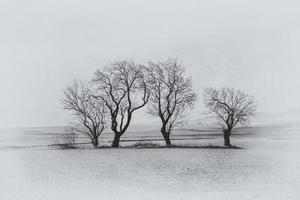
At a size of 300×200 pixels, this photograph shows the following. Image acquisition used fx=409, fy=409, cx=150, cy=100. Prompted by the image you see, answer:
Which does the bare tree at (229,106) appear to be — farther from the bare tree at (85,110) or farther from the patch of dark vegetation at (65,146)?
the patch of dark vegetation at (65,146)

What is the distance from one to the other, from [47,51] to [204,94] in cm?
970

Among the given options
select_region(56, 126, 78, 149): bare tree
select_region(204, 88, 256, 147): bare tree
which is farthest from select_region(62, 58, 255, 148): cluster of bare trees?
select_region(56, 126, 78, 149): bare tree

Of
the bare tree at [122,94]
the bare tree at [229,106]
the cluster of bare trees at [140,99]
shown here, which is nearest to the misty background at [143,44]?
the bare tree at [229,106]

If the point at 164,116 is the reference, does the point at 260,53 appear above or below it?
above

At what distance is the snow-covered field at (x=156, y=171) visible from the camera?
48.0 feet

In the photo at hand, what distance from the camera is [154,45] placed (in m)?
21.2

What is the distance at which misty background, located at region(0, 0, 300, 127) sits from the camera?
60.7ft

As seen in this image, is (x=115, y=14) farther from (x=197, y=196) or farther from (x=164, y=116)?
(x=164, y=116)

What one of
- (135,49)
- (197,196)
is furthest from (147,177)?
(135,49)

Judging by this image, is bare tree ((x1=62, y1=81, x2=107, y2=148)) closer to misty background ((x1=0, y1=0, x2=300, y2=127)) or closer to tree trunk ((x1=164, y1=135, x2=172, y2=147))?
misty background ((x1=0, y1=0, x2=300, y2=127))

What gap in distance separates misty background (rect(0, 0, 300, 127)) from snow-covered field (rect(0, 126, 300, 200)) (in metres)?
2.02

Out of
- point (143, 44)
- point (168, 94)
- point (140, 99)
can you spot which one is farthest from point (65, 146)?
point (143, 44)

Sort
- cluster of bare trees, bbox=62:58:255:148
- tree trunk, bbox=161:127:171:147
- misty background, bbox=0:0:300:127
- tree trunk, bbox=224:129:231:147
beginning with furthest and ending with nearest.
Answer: tree trunk, bbox=161:127:171:147 → tree trunk, bbox=224:129:231:147 → cluster of bare trees, bbox=62:58:255:148 → misty background, bbox=0:0:300:127

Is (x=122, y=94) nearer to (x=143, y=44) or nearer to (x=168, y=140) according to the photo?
(x=168, y=140)
